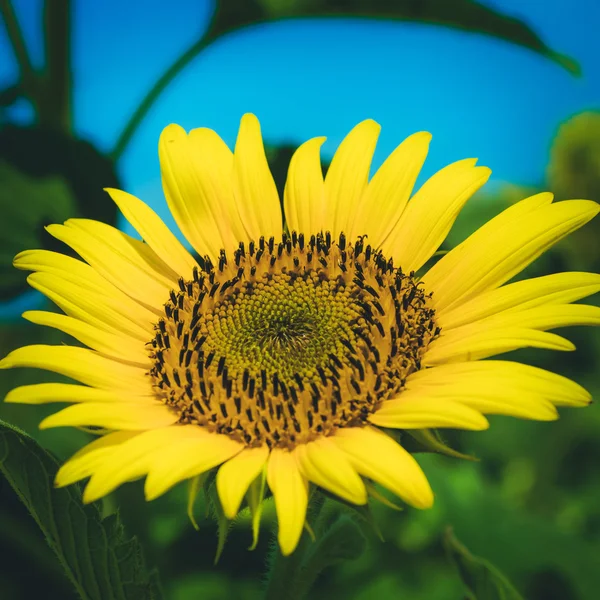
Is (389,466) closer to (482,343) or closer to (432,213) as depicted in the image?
(482,343)

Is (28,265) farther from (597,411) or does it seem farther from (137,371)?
(597,411)

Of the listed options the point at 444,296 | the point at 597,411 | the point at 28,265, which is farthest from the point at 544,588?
the point at 28,265

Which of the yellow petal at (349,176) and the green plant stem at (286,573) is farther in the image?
the yellow petal at (349,176)

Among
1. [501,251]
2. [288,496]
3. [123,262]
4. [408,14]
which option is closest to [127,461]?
[288,496]

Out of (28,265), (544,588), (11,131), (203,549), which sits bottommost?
(544,588)

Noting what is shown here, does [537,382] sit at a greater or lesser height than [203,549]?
greater

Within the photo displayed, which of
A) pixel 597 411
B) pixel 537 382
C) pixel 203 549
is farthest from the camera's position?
pixel 597 411

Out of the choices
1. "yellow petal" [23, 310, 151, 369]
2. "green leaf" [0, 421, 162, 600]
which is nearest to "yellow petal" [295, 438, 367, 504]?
"green leaf" [0, 421, 162, 600]

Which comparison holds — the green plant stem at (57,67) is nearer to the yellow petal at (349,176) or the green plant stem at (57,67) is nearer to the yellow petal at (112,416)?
the yellow petal at (349,176)

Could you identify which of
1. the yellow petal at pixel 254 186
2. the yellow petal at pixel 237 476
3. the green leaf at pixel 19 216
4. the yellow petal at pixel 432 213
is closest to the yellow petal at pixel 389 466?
the yellow petal at pixel 237 476
